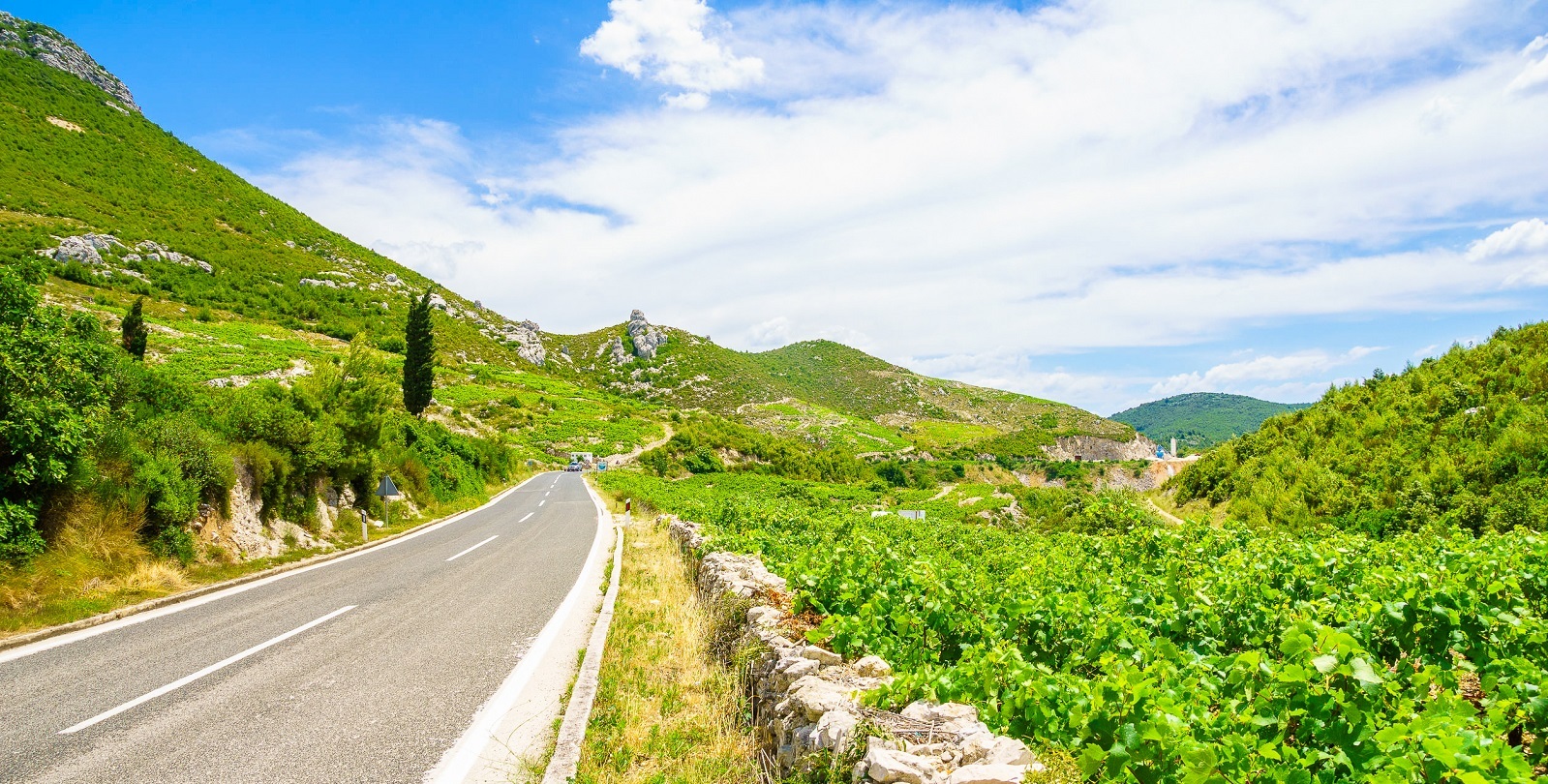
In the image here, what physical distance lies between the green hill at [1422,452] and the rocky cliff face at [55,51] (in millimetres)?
142950

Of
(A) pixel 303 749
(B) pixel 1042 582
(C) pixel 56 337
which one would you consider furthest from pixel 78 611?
(B) pixel 1042 582

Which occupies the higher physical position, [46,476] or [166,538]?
[46,476]

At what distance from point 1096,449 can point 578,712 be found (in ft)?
390

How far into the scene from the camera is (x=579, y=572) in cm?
1415

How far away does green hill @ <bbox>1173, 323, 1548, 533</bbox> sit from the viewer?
13.5 meters

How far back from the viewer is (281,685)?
6723 millimetres

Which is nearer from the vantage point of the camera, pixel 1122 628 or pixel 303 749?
pixel 1122 628

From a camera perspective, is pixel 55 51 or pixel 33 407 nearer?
pixel 33 407

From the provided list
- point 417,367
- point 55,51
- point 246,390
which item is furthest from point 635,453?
point 55,51

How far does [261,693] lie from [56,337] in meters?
7.86

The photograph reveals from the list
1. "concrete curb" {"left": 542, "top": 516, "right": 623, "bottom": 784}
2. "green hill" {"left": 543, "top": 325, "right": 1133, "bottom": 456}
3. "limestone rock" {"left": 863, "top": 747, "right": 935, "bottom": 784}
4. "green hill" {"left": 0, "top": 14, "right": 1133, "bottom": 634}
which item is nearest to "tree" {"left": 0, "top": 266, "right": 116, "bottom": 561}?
"green hill" {"left": 0, "top": 14, "right": 1133, "bottom": 634}

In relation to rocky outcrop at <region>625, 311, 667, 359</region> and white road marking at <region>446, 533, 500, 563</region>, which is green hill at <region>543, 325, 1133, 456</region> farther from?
white road marking at <region>446, 533, 500, 563</region>

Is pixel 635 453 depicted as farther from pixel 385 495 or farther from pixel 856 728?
pixel 856 728

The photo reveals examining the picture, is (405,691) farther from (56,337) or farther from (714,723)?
(56,337)
